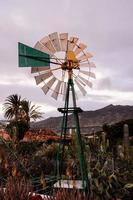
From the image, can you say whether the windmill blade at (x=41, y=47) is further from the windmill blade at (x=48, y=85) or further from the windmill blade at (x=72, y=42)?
the windmill blade at (x=48, y=85)

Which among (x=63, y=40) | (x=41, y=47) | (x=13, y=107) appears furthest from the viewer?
(x=13, y=107)

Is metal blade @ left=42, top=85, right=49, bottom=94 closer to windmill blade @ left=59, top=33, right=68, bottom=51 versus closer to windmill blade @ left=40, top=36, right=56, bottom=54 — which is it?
windmill blade @ left=40, top=36, right=56, bottom=54

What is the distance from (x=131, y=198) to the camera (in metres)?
9.65

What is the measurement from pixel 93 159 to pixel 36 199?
6.37m

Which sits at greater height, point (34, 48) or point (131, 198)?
point (34, 48)

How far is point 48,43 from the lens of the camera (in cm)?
1035

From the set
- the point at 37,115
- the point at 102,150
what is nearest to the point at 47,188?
the point at 102,150

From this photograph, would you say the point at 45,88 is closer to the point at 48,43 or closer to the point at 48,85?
the point at 48,85

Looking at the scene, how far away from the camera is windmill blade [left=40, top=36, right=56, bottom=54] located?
10.3 m

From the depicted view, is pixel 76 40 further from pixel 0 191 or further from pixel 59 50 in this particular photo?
pixel 0 191

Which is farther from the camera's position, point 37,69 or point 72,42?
point 72,42

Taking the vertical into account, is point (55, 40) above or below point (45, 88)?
above

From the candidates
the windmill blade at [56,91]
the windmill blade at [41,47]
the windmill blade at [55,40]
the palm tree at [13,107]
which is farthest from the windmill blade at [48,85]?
the palm tree at [13,107]

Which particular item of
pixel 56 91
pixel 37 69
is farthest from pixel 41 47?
pixel 56 91
